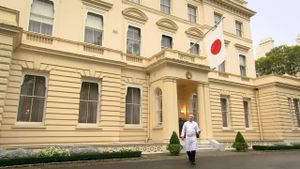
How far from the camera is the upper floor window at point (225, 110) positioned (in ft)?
81.9

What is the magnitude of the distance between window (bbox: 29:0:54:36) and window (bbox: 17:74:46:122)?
3.25 m

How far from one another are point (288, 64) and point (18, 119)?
41.3m

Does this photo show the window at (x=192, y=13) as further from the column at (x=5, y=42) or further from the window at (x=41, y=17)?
the column at (x=5, y=42)

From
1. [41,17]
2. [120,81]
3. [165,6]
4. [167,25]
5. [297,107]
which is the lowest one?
[297,107]

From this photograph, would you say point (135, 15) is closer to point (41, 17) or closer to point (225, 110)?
point (41, 17)

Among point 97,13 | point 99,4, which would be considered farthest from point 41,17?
point 99,4

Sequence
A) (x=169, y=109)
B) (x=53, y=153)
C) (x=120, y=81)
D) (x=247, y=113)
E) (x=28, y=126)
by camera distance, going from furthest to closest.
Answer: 1. (x=247, y=113)
2. (x=120, y=81)
3. (x=169, y=109)
4. (x=28, y=126)
5. (x=53, y=153)

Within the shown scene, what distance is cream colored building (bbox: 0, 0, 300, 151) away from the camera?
602 inches

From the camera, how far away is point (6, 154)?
35.7 feet

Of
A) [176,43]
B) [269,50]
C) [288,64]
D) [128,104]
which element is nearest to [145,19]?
[176,43]

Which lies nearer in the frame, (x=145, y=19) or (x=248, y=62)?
(x=145, y=19)

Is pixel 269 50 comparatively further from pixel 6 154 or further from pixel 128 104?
pixel 6 154

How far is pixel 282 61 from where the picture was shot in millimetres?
42812

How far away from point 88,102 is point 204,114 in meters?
8.73
